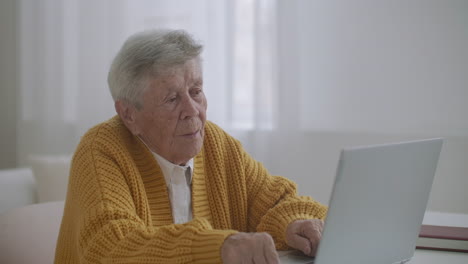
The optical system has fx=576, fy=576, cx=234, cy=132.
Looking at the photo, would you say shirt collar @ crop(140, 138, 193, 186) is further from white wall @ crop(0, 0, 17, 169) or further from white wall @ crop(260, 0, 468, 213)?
white wall @ crop(0, 0, 17, 169)

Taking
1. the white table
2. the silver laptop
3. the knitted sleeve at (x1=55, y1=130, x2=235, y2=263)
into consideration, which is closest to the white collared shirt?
the knitted sleeve at (x1=55, y1=130, x2=235, y2=263)

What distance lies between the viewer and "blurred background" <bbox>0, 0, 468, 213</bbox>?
2520 millimetres

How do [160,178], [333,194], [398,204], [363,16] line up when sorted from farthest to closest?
1. [363,16]
2. [160,178]
3. [398,204]
4. [333,194]

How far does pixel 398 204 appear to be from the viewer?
102 centimetres

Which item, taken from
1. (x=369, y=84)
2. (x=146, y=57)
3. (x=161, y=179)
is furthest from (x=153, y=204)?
(x=369, y=84)

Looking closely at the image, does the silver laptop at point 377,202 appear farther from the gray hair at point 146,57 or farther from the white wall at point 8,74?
the white wall at point 8,74

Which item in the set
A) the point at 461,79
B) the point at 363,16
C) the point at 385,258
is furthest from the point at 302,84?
the point at 385,258

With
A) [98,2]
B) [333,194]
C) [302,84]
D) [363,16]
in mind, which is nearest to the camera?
[333,194]

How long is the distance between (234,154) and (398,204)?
1.84ft

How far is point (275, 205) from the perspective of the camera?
1.40 meters

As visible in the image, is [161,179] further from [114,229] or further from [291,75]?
[291,75]

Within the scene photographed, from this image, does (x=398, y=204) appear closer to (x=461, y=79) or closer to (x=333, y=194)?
(x=333, y=194)

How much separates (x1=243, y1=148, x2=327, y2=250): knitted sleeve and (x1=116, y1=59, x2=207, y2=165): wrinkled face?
213mm

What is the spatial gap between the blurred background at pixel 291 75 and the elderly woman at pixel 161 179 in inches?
39.3
